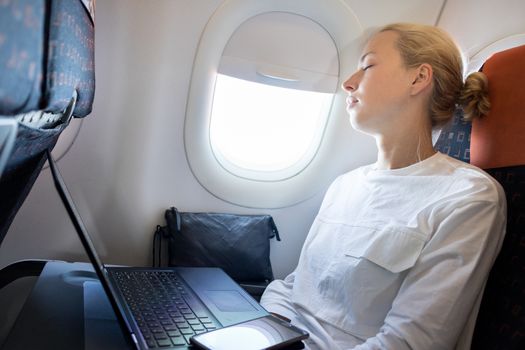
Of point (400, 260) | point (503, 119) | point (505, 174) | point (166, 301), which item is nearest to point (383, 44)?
point (503, 119)

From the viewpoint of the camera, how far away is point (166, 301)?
1035 mm

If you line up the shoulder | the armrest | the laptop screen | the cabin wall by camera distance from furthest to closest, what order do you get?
the cabin wall
the armrest
the shoulder
the laptop screen

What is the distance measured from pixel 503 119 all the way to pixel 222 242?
1.07 metres

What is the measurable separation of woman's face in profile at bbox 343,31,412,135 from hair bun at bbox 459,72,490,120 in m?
0.18

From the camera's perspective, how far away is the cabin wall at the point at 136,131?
1424mm

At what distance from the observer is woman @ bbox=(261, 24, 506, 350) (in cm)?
→ 96

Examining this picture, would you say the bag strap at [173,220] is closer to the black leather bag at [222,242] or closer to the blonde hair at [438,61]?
the black leather bag at [222,242]

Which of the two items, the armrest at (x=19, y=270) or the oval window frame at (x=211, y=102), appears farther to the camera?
the oval window frame at (x=211, y=102)

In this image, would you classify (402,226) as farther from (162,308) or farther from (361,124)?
(162,308)

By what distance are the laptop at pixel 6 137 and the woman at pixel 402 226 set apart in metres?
0.90

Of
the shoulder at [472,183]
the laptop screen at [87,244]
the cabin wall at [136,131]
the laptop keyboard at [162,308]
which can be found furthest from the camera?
the cabin wall at [136,131]

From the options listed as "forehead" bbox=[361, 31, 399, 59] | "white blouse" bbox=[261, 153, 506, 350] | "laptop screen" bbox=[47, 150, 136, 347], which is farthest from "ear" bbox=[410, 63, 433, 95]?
"laptop screen" bbox=[47, 150, 136, 347]

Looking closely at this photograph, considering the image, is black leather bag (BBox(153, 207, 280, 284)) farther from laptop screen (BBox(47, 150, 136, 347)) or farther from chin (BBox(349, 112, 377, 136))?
laptop screen (BBox(47, 150, 136, 347))

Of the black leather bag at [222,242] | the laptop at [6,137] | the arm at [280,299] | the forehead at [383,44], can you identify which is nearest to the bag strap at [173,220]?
the black leather bag at [222,242]
